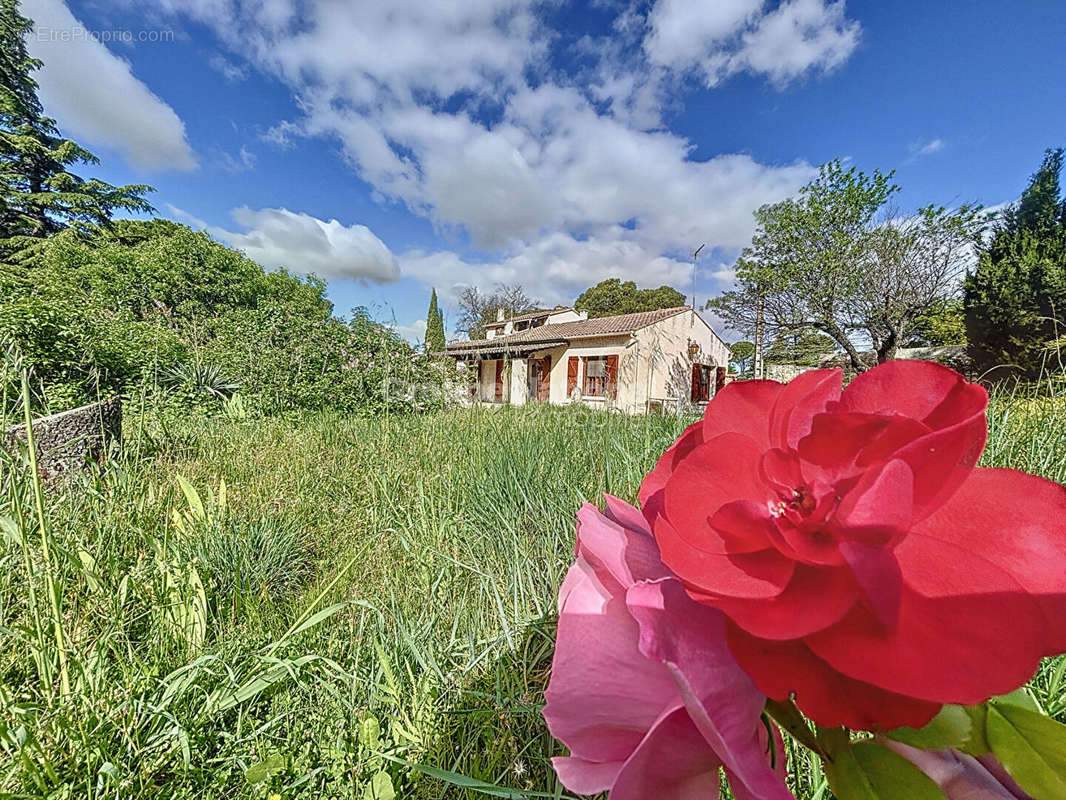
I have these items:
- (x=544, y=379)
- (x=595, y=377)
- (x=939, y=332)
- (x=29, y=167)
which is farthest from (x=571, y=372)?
(x=29, y=167)

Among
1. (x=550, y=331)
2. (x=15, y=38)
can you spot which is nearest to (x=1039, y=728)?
(x=550, y=331)

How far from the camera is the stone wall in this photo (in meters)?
2.18

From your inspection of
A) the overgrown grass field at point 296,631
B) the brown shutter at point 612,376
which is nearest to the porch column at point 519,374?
the brown shutter at point 612,376

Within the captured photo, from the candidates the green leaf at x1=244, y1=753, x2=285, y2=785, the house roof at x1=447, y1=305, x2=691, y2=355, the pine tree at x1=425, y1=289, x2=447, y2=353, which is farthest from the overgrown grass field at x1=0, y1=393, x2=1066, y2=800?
the pine tree at x1=425, y1=289, x2=447, y2=353

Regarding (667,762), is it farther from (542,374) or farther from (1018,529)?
(542,374)

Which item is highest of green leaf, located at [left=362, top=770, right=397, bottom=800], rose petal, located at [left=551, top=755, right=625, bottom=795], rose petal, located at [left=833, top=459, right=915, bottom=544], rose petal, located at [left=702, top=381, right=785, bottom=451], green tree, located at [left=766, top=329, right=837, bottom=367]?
green tree, located at [left=766, top=329, right=837, bottom=367]

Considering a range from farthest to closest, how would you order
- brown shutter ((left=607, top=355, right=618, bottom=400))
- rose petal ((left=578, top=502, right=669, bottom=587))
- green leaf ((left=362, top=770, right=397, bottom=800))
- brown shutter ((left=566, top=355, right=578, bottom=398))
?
brown shutter ((left=566, top=355, right=578, bottom=398))
brown shutter ((left=607, top=355, right=618, bottom=400))
green leaf ((left=362, top=770, right=397, bottom=800))
rose petal ((left=578, top=502, right=669, bottom=587))

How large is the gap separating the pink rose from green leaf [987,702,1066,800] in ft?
0.34

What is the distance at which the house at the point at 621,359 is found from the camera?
1471 cm

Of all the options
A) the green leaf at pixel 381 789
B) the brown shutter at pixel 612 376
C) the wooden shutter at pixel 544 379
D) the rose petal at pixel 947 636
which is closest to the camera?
the rose petal at pixel 947 636

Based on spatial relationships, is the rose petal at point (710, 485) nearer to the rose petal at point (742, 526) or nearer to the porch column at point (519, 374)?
the rose petal at point (742, 526)

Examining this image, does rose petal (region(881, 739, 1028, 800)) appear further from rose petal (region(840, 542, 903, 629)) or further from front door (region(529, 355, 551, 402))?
front door (region(529, 355, 551, 402))

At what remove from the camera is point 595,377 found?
1566 cm

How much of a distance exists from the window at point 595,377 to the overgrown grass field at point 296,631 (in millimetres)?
13155
